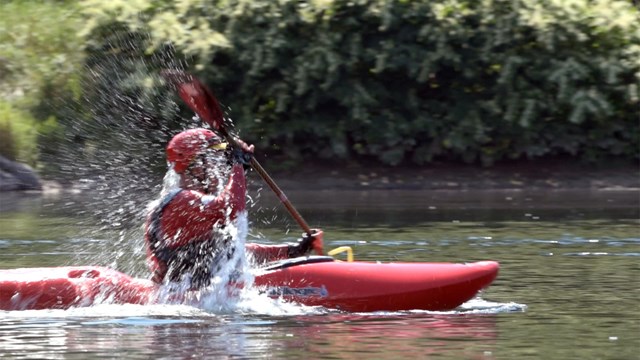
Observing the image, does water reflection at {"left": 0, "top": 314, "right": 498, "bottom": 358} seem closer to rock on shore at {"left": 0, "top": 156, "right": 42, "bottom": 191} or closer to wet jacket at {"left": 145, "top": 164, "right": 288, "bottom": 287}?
wet jacket at {"left": 145, "top": 164, "right": 288, "bottom": 287}

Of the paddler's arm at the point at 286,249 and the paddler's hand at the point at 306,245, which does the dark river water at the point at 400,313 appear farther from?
the paddler's hand at the point at 306,245

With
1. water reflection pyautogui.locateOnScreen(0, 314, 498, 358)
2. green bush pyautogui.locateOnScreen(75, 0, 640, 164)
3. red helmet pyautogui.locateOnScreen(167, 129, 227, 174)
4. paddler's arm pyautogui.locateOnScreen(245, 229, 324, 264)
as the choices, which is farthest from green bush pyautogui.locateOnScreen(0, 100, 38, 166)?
water reflection pyautogui.locateOnScreen(0, 314, 498, 358)

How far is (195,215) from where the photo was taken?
10.6 m

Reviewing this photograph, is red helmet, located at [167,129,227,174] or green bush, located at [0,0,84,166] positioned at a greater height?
green bush, located at [0,0,84,166]

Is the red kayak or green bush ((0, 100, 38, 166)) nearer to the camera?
the red kayak

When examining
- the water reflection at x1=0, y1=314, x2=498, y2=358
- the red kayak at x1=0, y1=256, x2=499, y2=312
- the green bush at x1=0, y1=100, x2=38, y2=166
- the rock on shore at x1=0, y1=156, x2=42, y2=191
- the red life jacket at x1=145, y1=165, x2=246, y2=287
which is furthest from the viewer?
the green bush at x1=0, y1=100, x2=38, y2=166

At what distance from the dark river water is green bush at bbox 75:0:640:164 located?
269 cm

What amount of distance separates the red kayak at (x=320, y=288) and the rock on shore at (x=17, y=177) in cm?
1206

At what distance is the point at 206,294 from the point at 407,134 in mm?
12976

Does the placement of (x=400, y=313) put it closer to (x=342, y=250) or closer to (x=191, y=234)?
(x=342, y=250)

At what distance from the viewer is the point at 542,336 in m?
9.65

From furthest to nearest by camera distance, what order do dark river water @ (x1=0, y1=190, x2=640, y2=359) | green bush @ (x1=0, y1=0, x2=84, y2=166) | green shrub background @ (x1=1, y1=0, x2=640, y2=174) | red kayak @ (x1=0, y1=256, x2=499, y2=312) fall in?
green bush @ (x1=0, y1=0, x2=84, y2=166) → green shrub background @ (x1=1, y1=0, x2=640, y2=174) → red kayak @ (x1=0, y1=256, x2=499, y2=312) → dark river water @ (x1=0, y1=190, x2=640, y2=359)

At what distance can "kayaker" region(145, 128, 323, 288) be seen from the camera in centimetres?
1061

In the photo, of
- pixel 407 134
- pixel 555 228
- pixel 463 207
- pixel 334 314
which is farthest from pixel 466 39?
pixel 334 314
